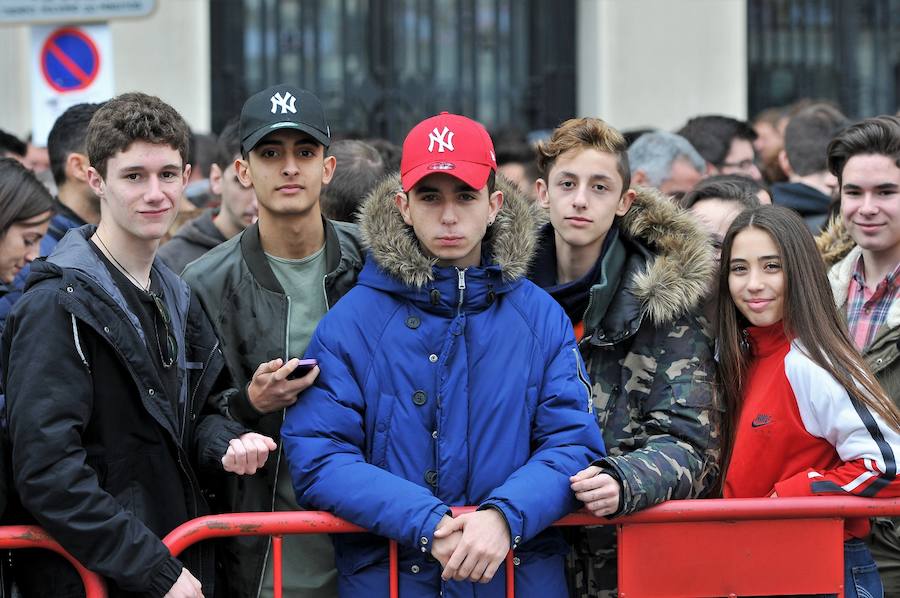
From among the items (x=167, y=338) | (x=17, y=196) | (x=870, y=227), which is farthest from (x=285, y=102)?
(x=870, y=227)

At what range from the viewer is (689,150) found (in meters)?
6.15

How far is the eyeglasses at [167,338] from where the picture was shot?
3.38 meters

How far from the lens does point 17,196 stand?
4270 mm

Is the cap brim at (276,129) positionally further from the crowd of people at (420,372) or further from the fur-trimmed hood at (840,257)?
the fur-trimmed hood at (840,257)

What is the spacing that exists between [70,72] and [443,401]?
4030 mm

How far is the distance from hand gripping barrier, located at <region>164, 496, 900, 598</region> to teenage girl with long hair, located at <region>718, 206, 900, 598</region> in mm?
90

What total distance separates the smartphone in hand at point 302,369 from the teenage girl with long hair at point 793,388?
1277 mm

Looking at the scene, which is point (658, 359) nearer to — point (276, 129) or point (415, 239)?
point (415, 239)

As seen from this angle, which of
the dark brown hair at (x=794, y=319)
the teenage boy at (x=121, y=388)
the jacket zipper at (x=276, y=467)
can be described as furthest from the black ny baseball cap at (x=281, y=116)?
the dark brown hair at (x=794, y=319)

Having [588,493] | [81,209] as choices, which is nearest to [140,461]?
[588,493]

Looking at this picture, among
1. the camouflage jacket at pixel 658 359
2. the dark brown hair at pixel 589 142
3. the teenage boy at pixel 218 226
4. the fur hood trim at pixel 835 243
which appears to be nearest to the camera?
A: the camouflage jacket at pixel 658 359

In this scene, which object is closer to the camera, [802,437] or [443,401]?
[443,401]

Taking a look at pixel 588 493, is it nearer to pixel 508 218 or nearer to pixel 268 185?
pixel 508 218

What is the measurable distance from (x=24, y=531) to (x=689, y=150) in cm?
398
